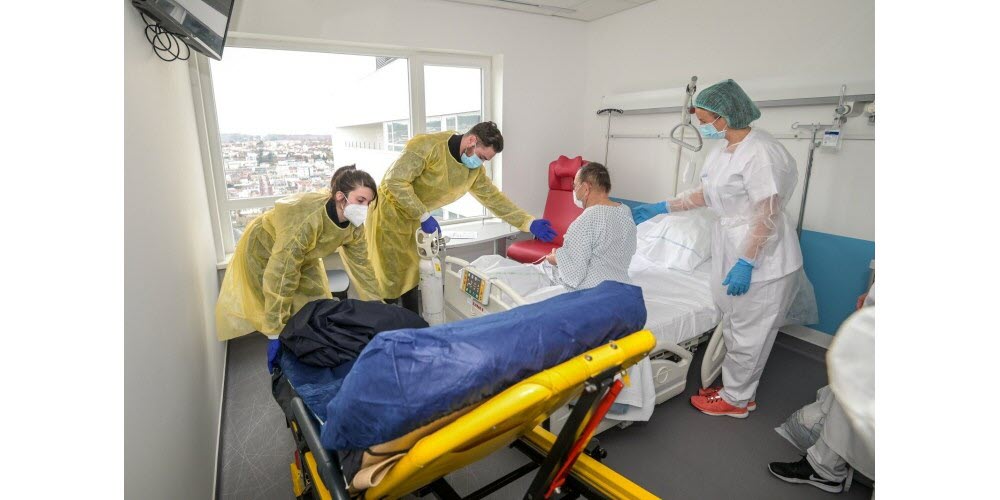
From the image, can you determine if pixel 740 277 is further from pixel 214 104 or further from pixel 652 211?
pixel 214 104

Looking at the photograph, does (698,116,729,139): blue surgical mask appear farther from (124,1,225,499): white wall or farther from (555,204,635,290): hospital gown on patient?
(124,1,225,499): white wall

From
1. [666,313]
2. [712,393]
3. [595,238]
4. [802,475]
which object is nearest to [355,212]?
[595,238]

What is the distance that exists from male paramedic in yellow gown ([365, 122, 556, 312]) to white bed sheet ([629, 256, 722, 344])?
4.26 feet

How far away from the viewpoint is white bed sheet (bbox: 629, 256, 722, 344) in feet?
7.61

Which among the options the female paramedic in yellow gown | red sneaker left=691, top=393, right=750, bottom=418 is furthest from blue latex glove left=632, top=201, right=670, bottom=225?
the female paramedic in yellow gown

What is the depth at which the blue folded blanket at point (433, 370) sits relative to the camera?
842 mm

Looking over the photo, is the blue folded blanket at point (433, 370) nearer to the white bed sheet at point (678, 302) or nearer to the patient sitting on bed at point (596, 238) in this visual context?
the patient sitting on bed at point (596, 238)

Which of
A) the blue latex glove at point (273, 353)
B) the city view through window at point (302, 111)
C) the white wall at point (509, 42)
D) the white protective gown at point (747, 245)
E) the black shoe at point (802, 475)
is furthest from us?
the city view through window at point (302, 111)

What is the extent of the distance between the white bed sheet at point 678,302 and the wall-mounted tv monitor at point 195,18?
2.17 metres

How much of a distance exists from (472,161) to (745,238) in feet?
5.29

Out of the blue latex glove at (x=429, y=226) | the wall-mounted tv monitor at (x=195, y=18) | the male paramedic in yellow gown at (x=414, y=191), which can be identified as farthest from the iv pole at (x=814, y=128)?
the wall-mounted tv monitor at (x=195, y=18)
